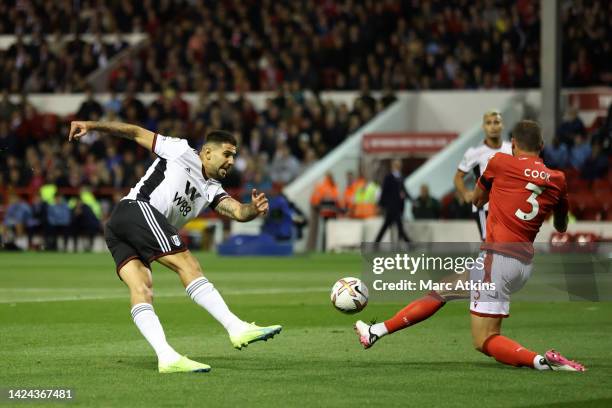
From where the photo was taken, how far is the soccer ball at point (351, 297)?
1165cm

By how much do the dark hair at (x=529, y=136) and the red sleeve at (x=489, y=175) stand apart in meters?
0.21

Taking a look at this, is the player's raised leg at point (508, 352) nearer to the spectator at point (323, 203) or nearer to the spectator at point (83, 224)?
the spectator at point (323, 203)

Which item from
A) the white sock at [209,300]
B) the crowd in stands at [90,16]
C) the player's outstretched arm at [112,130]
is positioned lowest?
the crowd in stands at [90,16]

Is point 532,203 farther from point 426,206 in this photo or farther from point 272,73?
point 272,73

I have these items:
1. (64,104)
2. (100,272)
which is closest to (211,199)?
(100,272)

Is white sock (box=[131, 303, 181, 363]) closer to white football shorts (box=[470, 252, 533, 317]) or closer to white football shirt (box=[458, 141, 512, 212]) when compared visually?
white football shorts (box=[470, 252, 533, 317])

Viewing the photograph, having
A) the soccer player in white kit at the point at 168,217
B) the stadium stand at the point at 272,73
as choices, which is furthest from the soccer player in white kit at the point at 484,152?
the stadium stand at the point at 272,73

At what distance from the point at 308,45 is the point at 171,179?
2668 cm

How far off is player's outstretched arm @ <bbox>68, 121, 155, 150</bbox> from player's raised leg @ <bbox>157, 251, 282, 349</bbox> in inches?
36.8

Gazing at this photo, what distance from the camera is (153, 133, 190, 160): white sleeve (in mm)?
10906

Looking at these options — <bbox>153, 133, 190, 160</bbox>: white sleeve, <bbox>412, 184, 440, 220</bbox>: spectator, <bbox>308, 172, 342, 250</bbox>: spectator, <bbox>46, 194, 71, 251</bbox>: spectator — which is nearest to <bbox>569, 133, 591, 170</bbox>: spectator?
<bbox>412, 184, 440, 220</bbox>: spectator

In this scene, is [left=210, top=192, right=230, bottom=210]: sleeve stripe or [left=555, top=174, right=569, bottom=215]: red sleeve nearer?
[left=555, top=174, right=569, bottom=215]: red sleeve

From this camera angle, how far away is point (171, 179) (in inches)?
429

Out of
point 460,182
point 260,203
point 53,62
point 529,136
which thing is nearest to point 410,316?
point 260,203
